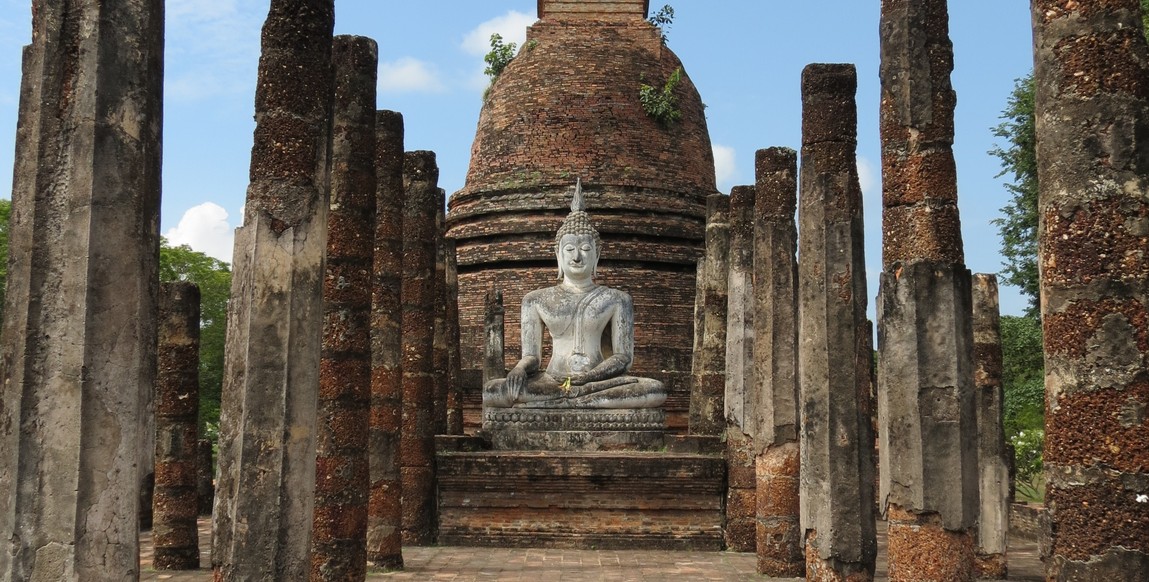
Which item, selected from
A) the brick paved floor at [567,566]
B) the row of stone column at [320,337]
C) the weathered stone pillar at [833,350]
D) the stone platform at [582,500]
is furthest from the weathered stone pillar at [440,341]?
the weathered stone pillar at [833,350]

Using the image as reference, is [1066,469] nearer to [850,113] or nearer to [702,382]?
[850,113]

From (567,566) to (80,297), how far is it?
641 cm

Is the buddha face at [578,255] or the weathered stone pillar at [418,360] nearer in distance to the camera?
the weathered stone pillar at [418,360]

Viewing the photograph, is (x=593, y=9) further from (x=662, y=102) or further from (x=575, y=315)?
(x=575, y=315)

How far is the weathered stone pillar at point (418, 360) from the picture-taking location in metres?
12.4

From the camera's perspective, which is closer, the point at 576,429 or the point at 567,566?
the point at 567,566

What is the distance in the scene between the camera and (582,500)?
41.7 ft

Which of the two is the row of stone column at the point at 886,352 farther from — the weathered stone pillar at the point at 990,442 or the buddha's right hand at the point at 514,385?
the buddha's right hand at the point at 514,385

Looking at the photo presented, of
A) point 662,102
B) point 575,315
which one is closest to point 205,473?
point 575,315

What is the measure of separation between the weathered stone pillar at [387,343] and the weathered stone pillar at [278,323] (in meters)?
3.35

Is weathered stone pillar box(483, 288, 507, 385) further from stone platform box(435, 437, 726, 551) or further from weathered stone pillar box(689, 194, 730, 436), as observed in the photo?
stone platform box(435, 437, 726, 551)

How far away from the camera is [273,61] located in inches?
282

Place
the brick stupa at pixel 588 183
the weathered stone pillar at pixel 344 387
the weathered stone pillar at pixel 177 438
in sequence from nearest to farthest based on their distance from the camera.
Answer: the weathered stone pillar at pixel 344 387, the weathered stone pillar at pixel 177 438, the brick stupa at pixel 588 183

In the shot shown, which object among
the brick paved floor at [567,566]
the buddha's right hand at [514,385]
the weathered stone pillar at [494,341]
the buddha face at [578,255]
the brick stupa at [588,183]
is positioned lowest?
the brick paved floor at [567,566]
